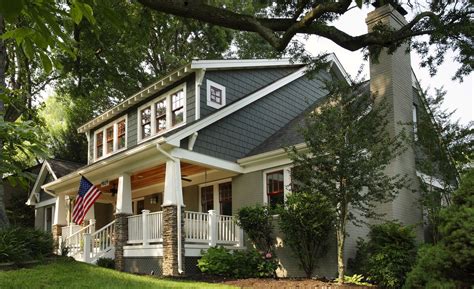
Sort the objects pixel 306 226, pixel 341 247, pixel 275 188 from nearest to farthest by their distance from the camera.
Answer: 1. pixel 341 247
2. pixel 306 226
3. pixel 275 188

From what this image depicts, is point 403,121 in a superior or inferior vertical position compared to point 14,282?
superior

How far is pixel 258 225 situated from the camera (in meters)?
13.1

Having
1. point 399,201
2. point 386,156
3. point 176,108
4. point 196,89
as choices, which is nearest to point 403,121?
point 399,201

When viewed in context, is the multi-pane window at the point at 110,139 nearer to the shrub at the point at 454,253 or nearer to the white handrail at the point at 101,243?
the white handrail at the point at 101,243

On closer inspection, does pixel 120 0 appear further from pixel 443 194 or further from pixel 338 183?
pixel 443 194

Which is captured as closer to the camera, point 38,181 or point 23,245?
point 23,245

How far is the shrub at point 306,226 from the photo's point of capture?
11422mm

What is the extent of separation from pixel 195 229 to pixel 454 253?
8.16m

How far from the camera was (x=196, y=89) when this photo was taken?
49.4ft

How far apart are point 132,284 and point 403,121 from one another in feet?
27.3

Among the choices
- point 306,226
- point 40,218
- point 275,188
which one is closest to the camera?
point 306,226

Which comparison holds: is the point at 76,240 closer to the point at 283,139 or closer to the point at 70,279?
the point at 70,279

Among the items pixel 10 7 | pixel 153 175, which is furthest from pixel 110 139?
pixel 10 7

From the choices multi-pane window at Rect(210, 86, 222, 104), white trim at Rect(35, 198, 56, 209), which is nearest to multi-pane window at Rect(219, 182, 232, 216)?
multi-pane window at Rect(210, 86, 222, 104)
